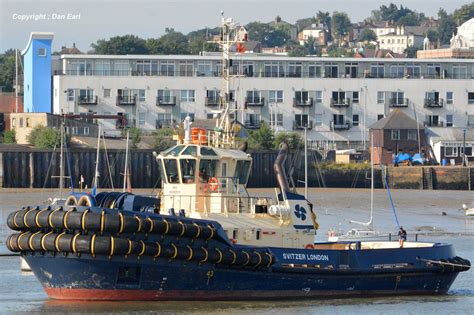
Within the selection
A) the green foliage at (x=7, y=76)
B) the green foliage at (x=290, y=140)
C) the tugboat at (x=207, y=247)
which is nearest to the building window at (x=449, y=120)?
the green foliage at (x=290, y=140)

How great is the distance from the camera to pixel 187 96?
8500cm

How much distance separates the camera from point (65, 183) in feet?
218

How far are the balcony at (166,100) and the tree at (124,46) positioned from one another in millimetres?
49468

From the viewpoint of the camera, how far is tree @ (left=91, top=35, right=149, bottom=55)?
5295 inches

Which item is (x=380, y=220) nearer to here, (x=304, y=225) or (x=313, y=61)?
(x=304, y=225)

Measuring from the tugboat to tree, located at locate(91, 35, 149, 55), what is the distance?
103 m

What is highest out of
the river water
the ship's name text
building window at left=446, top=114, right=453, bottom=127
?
building window at left=446, top=114, right=453, bottom=127

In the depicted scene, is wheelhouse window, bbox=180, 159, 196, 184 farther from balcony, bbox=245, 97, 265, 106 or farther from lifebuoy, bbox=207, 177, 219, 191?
balcony, bbox=245, 97, 265, 106

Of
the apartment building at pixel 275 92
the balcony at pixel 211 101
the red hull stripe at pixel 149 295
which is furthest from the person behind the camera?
the apartment building at pixel 275 92

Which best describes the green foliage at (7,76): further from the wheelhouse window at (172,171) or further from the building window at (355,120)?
the wheelhouse window at (172,171)

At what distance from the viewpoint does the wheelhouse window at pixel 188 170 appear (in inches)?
1176

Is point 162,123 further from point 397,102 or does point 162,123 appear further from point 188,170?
point 188,170

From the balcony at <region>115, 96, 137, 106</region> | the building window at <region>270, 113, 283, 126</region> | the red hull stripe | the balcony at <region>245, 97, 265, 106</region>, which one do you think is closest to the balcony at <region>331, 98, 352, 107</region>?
the building window at <region>270, 113, 283, 126</region>

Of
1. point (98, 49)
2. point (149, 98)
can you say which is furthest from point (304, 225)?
point (98, 49)
